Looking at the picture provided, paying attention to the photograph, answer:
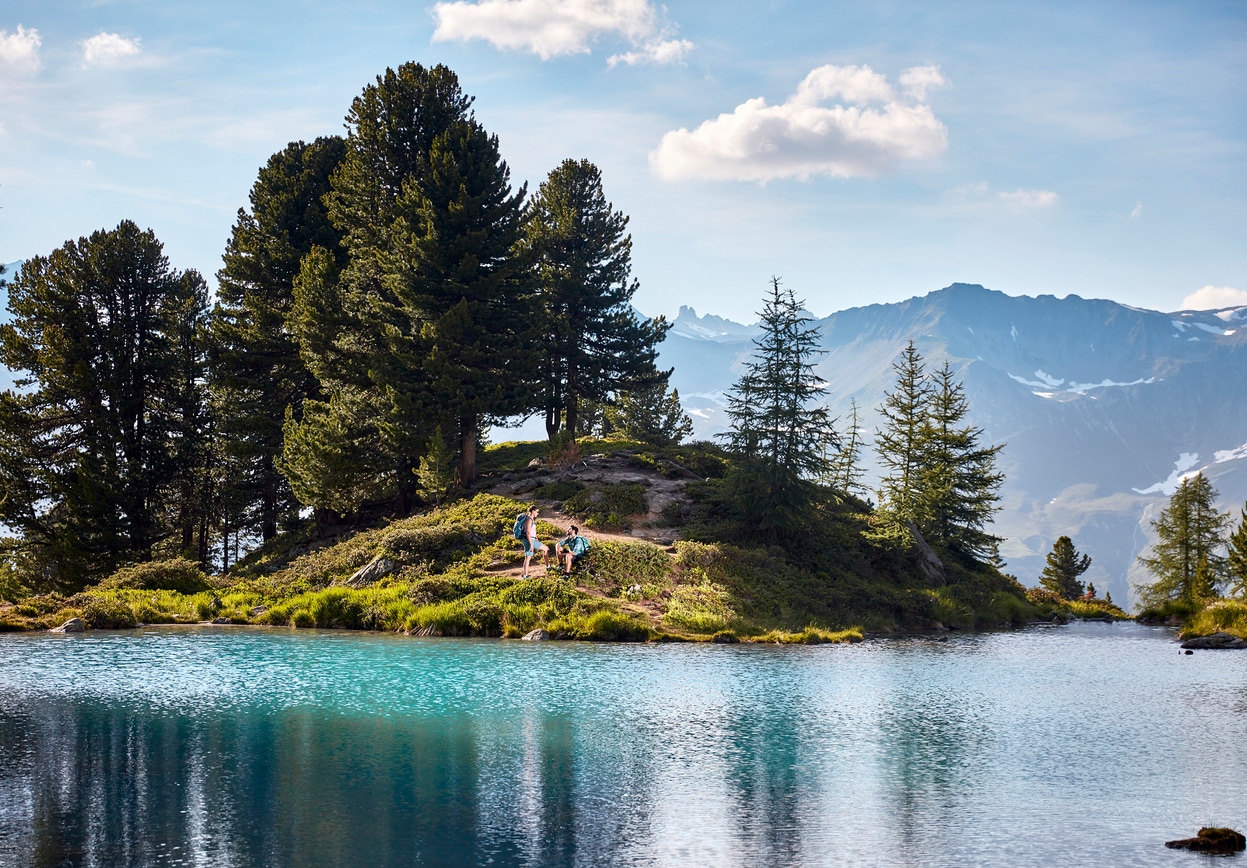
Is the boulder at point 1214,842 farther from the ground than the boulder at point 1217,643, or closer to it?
farther from the ground

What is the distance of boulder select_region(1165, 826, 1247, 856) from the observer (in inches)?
436

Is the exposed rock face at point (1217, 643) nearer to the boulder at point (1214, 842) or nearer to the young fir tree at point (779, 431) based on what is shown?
the young fir tree at point (779, 431)

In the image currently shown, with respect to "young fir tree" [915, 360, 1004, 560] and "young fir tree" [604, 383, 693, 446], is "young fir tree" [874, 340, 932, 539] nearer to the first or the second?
"young fir tree" [915, 360, 1004, 560]

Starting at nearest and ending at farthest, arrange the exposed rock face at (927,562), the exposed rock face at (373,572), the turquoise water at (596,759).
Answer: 1. the turquoise water at (596,759)
2. the exposed rock face at (373,572)
3. the exposed rock face at (927,562)

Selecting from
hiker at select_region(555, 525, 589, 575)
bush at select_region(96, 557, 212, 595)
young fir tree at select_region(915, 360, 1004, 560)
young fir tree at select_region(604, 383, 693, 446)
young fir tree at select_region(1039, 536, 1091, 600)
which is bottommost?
young fir tree at select_region(1039, 536, 1091, 600)

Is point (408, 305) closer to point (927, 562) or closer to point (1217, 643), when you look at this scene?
point (927, 562)

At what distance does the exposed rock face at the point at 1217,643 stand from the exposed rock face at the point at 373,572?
1111 inches

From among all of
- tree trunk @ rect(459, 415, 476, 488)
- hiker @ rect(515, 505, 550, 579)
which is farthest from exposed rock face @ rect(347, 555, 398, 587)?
tree trunk @ rect(459, 415, 476, 488)

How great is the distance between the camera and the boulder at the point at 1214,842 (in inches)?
436

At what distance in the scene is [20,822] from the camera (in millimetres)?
11664

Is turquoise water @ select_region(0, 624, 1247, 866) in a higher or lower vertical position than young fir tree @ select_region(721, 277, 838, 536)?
lower

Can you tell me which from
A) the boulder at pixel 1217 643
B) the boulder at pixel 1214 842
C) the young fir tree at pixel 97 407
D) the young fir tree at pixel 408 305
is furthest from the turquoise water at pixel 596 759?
the young fir tree at pixel 97 407

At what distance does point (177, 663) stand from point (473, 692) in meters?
8.47

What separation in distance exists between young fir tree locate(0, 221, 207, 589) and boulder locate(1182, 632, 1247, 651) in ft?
148
